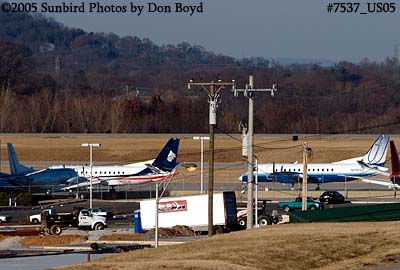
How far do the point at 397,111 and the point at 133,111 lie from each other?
38.4m

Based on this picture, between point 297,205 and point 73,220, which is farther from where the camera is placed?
Answer: point 297,205

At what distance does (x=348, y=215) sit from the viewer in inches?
1938

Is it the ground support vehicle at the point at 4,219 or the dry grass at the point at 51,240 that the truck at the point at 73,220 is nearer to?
the ground support vehicle at the point at 4,219

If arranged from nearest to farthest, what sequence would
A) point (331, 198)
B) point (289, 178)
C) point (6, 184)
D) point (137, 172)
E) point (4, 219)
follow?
point (4, 219) < point (331, 198) < point (6, 184) < point (137, 172) < point (289, 178)

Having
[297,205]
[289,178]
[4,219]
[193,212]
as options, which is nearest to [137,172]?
[289,178]

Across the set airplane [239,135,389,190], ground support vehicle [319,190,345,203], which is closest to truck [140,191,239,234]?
ground support vehicle [319,190,345,203]

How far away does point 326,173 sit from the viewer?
85.6 m

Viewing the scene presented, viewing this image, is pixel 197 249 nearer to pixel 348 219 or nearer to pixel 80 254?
pixel 80 254

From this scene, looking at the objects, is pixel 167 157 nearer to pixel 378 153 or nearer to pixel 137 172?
pixel 137 172

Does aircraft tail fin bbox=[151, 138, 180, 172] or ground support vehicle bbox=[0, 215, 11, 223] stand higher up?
aircraft tail fin bbox=[151, 138, 180, 172]

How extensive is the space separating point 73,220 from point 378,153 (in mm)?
34071

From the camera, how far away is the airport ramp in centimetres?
4791

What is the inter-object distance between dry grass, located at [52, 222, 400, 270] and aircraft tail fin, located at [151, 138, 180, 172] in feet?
135

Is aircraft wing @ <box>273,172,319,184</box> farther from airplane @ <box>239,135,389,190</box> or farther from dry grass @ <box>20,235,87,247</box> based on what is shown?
dry grass @ <box>20,235,87,247</box>
